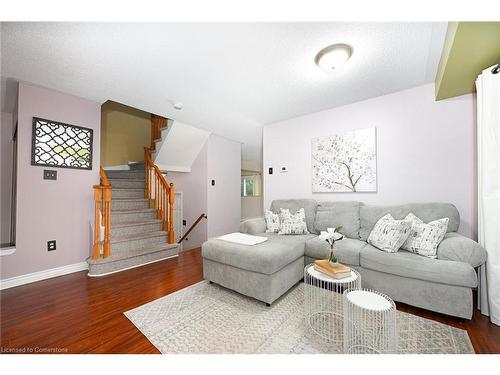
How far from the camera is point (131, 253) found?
2928 mm

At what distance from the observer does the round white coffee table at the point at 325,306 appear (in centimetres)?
146

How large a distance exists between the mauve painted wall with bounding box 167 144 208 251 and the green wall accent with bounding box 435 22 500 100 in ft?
12.6

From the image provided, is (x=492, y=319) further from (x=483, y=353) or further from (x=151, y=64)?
(x=151, y=64)

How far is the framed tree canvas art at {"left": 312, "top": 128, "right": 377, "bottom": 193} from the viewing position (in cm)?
281

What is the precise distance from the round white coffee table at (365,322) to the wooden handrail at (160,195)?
9.81 feet

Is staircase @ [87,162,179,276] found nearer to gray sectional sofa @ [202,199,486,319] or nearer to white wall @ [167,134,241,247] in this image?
white wall @ [167,134,241,247]

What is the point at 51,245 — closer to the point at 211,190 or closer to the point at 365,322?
the point at 211,190

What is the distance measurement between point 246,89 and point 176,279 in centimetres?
261

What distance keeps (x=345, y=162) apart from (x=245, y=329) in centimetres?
254

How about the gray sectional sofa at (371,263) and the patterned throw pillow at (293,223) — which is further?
the patterned throw pillow at (293,223)

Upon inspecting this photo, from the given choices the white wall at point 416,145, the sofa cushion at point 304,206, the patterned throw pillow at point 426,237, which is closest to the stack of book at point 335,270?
the patterned throw pillow at point 426,237

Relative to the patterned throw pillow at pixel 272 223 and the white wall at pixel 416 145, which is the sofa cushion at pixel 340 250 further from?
the white wall at pixel 416 145

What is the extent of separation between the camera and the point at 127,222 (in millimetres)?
3383

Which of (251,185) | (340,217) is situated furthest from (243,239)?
(251,185)
